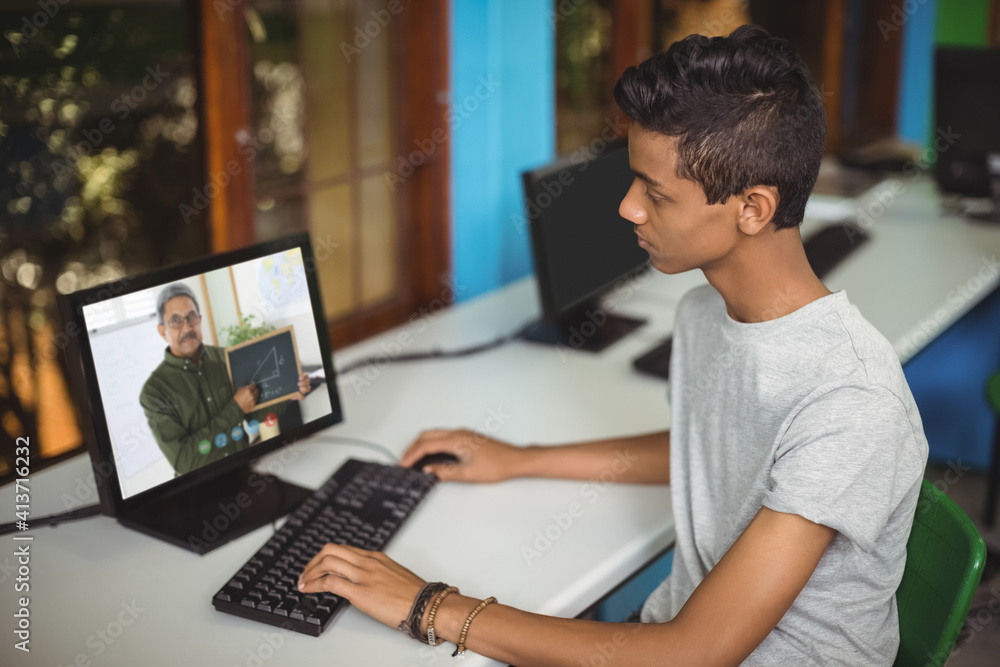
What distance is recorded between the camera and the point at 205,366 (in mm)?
1228

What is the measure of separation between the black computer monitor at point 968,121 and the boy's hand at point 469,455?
2209mm

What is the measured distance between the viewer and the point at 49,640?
40.7 inches

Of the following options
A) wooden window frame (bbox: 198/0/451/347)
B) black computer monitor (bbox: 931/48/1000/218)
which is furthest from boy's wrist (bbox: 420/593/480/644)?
black computer monitor (bbox: 931/48/1000/218)

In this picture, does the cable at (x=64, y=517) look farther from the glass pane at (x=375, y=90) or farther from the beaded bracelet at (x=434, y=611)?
the glass pane at (x=375, y=90)

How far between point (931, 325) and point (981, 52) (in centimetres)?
139

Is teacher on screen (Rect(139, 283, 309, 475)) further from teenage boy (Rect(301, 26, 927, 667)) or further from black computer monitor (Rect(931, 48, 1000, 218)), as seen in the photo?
black computer monitor (Rect(931, 48, 1000, 218))

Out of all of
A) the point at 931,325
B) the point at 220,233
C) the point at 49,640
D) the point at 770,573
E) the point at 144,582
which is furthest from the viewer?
the point at 220,233

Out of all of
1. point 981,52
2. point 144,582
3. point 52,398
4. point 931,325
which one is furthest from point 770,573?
point 52,398

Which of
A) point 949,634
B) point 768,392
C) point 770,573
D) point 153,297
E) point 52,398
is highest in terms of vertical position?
point 153,297

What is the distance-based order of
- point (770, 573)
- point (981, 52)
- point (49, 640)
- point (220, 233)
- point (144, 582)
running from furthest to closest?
1. point (981, 52)
2. point (220, 233)
3. point (144, 582)
4. point (49, 640)
5. point (770, 573)

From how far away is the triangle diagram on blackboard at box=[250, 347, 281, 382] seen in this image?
1281 mm

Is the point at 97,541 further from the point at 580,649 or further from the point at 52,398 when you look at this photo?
the point at 52,398

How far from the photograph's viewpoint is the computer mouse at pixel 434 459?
1430 mm

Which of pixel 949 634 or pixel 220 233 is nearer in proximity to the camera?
pixel 949 634
